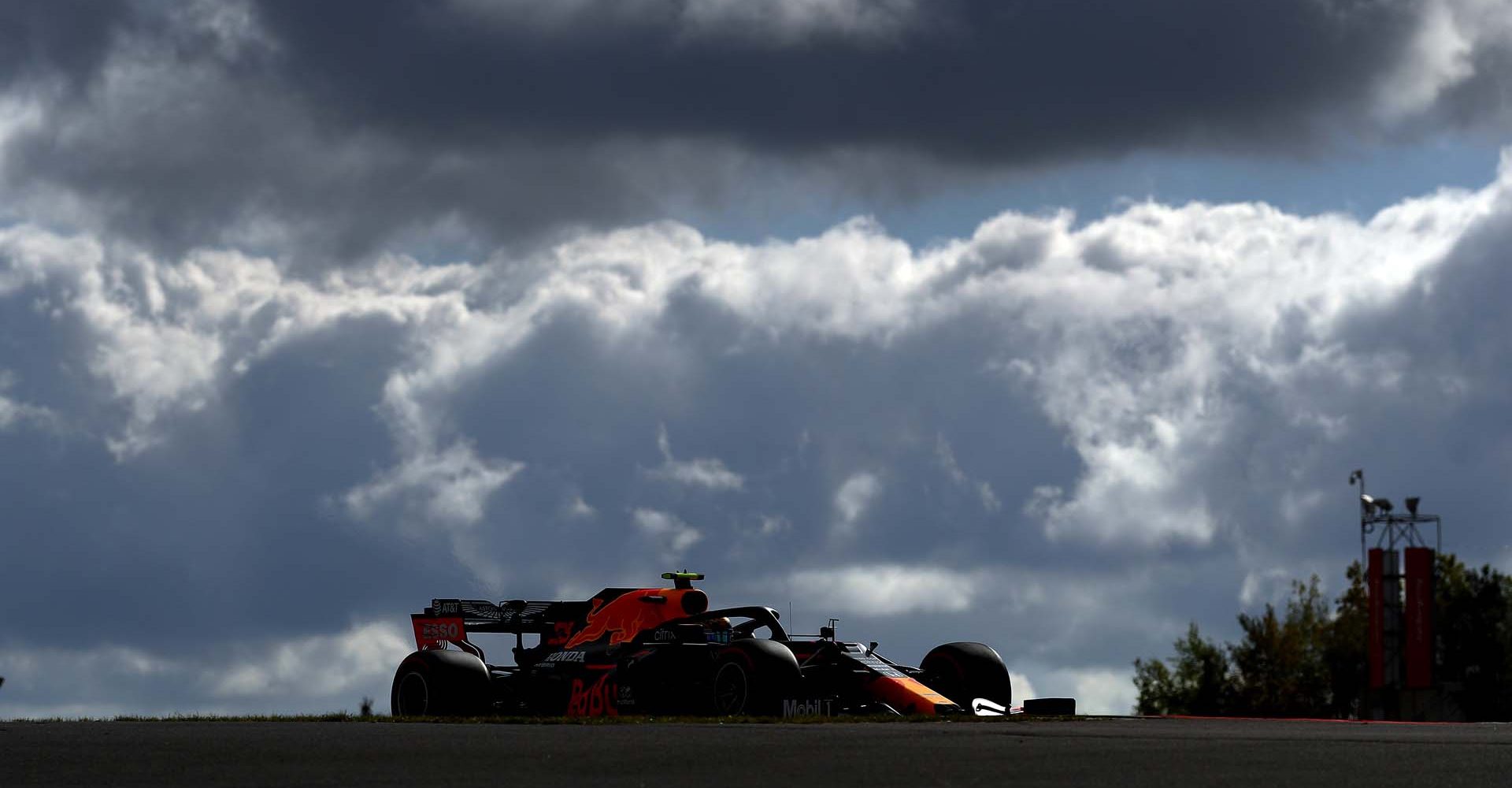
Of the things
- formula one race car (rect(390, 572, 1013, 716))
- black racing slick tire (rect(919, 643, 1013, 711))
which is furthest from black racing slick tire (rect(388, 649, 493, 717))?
black racing slick tire (rect(919, 643, 1013, 711))

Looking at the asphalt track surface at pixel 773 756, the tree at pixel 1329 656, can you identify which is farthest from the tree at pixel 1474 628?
the asphalt track surface at pixel 773 756

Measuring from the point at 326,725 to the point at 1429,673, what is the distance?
53.9 meters

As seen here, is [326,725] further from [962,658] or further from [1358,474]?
[1358,474]

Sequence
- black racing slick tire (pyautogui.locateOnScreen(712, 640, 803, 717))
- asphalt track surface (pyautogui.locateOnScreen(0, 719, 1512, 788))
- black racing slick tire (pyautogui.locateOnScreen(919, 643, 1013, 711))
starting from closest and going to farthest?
asphalt track surface (pyautogui.locateOnScreen(0, 719, 1512, 788)), black racing slick tire (pyautogui.locateOnScreen(712, 640, 803, 717)), black racing slick tire (pyautogui.locateOnScreen(919, 643, 1013, 711))

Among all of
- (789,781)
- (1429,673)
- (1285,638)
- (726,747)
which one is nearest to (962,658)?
(726,747)

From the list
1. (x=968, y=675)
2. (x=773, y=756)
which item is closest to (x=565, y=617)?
(x=968, y=675)

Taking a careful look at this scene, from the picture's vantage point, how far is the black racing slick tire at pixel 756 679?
2391cm

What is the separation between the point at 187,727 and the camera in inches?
846

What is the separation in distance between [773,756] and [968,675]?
39.5ft

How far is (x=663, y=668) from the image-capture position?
27141 millimetres

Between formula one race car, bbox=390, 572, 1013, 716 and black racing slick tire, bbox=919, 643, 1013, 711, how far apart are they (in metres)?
0.02

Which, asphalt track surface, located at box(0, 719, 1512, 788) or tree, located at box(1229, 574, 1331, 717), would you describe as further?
tree, located at box(1229, 574, 1331, 717)

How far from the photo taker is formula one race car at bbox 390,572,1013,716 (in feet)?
80.4

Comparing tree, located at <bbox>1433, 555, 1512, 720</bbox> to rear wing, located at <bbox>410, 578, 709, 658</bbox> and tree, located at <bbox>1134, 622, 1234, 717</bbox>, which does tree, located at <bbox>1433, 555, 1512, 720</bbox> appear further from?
rear wing, located at <bbox>410, 578, 709, 658</bbox>
